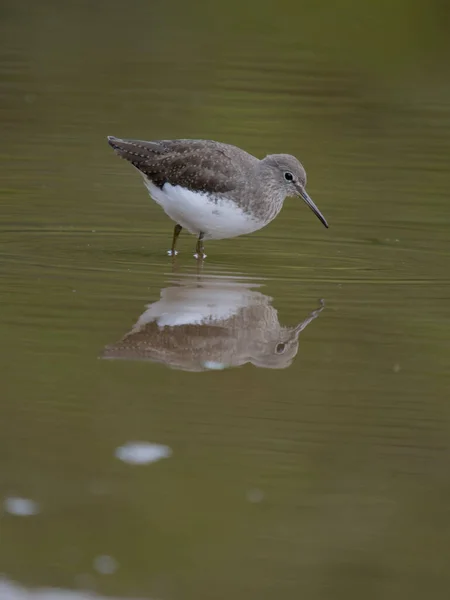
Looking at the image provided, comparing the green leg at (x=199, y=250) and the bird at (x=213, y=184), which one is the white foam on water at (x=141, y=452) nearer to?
the bird at (x=213, y=184)

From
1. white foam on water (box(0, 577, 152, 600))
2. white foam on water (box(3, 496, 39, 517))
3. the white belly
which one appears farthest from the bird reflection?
white foam on water (box(0, 577, 152, 600))

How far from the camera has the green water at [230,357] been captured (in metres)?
5.41

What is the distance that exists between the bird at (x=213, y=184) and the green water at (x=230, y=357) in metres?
0.32

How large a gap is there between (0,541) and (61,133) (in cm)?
954

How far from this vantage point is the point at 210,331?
8.34m

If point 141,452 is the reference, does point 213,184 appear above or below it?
above

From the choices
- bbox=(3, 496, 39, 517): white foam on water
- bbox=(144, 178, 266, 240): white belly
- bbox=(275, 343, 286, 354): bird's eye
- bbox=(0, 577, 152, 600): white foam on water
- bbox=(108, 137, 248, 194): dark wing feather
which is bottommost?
bbox=(0, 577, 152, 600): white foam on water

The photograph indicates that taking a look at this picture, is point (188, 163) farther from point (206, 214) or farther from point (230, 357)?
point (230, 357)

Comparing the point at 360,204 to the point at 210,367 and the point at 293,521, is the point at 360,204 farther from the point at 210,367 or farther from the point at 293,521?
the point at 293,521

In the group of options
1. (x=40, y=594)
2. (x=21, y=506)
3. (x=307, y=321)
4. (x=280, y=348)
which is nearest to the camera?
(x=40, y=594)

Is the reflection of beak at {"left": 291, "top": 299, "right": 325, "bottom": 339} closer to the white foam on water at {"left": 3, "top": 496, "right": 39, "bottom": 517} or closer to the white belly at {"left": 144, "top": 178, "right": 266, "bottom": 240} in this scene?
the white belly at {"left": 144, "top": 178, "right": 266, "bottom": 240}

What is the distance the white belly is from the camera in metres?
10.3

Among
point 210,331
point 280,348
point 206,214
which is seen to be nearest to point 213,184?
point 206,214

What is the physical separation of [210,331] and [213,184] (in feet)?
7.51
